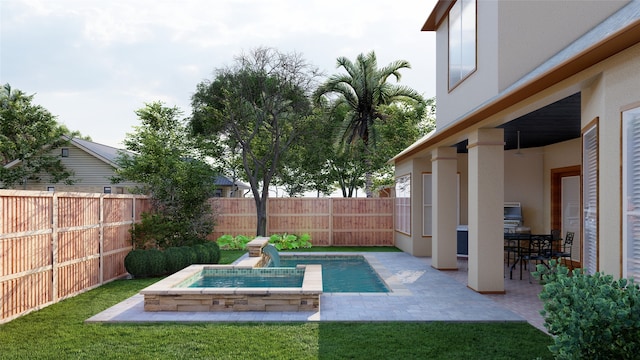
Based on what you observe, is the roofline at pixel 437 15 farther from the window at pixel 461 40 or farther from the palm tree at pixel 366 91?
the palm tree at pixel 366 91

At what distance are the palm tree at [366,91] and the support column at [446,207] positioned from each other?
13152 millimetres

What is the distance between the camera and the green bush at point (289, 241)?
1675 cm

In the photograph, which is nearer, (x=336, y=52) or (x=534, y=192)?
(x=534, y=192)

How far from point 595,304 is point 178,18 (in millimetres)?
12396

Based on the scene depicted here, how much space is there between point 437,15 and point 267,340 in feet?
27.9

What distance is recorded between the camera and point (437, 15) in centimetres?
1093

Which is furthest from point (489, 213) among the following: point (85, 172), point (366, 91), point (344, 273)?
point (85, 172)

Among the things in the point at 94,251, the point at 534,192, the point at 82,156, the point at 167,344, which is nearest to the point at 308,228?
the point at 534,192

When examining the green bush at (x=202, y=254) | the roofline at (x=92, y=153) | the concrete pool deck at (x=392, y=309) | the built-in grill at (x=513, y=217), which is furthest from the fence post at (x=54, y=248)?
the roofline at (x=92, y=153)

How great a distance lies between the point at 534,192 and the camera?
1321 cm

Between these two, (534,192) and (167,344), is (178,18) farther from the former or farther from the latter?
(534,192)

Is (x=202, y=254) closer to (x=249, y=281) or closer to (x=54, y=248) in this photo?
(x=249, y=281)

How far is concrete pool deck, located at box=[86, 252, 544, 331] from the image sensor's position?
673cm

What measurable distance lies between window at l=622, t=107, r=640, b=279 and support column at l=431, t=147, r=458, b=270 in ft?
22.6
